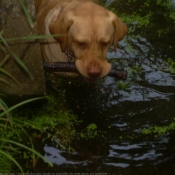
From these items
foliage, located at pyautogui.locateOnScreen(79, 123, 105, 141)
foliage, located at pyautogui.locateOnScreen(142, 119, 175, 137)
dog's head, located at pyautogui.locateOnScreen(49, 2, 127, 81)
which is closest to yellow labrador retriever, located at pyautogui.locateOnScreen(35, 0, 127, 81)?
dog's head, located at pyautogui.locateOnScreen(49, 2, 127, 81)

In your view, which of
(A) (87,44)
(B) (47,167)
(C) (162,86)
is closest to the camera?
(B) (47,167)

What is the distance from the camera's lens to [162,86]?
15.8 feet

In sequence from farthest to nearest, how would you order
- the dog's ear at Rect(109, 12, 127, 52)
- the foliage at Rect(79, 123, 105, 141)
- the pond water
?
the dog's ear at Rect(109, 12, 127, 52) < the foliage at Rect(79, 123, 105, 141) < the pond water

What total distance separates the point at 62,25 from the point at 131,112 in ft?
3.59

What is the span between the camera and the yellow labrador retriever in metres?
3.99

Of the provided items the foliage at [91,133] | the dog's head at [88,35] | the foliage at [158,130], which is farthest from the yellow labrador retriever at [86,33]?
the foliage at [158,130]

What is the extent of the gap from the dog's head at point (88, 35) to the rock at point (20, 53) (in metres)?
0.45

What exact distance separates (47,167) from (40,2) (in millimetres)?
2498

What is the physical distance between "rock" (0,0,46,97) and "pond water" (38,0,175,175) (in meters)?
0.56

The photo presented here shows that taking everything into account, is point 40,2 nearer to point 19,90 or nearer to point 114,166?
point 19,90

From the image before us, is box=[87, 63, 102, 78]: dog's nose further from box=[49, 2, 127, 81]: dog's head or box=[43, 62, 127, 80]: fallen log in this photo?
box=[43, 62, 127, 80]: fallen log

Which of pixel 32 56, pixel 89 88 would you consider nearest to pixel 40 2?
pixel 89 88

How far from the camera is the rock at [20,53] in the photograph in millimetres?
3471

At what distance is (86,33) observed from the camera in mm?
4004
